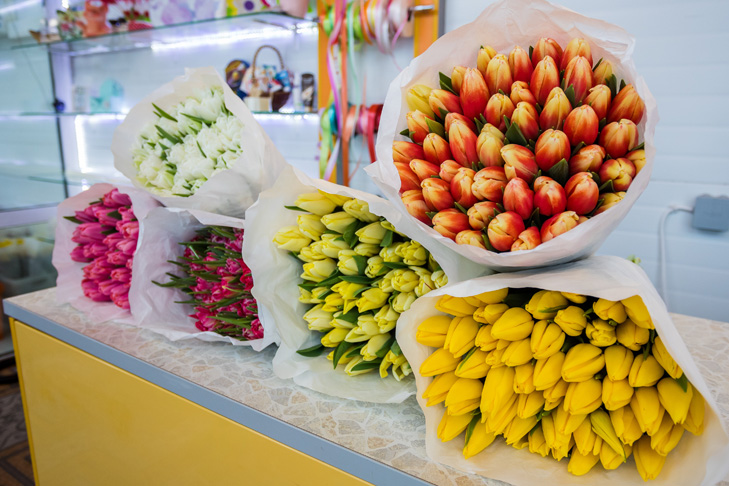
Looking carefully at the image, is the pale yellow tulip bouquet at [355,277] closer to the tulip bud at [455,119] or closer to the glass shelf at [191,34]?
the tulip bud at [455,119]

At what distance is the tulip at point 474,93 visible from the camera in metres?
0.52

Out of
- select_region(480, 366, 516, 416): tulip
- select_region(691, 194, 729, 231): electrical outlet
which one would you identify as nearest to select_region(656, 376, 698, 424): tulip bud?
select_region(480, 366, 516, 416): tulip

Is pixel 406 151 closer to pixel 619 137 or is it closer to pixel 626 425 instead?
pixel 619 137

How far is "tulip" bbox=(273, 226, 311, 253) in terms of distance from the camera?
2.21 ft

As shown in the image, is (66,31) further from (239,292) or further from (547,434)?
(547,434)

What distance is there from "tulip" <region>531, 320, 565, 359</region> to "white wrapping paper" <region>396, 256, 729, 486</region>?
5 cm

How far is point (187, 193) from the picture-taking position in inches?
32.6

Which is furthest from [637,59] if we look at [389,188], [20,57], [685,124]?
[20,57]

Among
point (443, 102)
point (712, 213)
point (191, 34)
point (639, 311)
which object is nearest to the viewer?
point (639, 311)

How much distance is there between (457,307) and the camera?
1.72 ft

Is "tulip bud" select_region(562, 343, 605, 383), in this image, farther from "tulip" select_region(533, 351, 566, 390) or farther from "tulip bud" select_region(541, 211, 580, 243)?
"tulip bud" select_region(541, 211, 580, 243)

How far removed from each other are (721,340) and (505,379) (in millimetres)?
582

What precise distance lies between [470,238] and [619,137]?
0.17 meters

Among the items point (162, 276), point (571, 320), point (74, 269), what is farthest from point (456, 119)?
point (74, 269)
